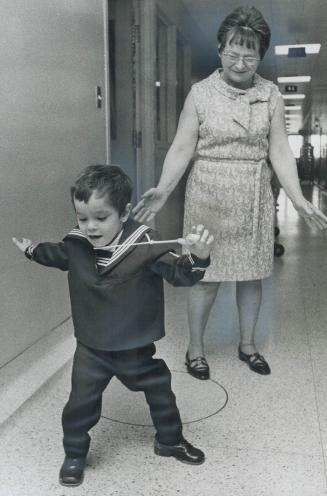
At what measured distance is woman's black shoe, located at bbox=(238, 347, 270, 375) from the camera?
5.32ft

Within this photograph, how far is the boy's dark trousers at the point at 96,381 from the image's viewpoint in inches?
42.0

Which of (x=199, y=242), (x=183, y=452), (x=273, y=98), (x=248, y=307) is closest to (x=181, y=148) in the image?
(x=273, y=98)

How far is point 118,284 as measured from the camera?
3.34ft

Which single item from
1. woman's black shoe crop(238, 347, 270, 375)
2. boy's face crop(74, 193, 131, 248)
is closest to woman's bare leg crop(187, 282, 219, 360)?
woman's black shoe crop(238, 347, 270, 375)

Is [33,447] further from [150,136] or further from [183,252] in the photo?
[150,136]

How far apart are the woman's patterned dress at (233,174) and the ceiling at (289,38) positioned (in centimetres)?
5

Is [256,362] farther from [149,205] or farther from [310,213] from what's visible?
[149,205]

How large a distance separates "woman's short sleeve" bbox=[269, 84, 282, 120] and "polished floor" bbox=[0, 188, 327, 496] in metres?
0.23

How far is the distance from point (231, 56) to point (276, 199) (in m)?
0.40

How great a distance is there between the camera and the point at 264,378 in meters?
1.59

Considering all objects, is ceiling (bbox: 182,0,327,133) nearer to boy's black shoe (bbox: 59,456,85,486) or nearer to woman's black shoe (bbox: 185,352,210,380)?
woman's black shoe (bbox: 185,352,210,380)

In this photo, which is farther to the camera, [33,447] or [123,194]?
[33,447]

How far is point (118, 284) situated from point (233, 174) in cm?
58

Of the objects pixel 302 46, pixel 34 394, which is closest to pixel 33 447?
pixel 34 394
